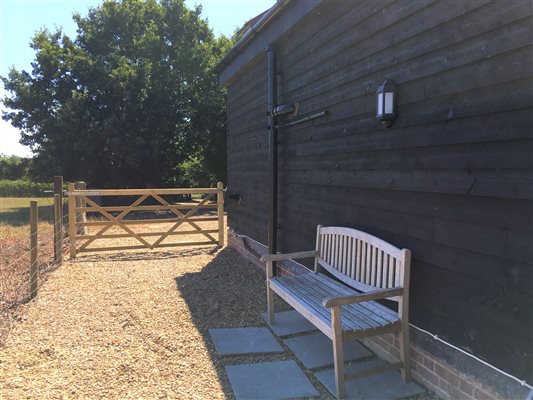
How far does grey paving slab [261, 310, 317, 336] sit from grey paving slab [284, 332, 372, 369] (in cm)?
15

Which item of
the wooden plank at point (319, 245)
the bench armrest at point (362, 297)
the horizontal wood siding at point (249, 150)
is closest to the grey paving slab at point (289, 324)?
the wooden plank at point (319, 245)

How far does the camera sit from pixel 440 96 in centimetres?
259

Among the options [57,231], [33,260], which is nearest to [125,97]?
[57,231]

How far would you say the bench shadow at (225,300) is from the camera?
3352 mm

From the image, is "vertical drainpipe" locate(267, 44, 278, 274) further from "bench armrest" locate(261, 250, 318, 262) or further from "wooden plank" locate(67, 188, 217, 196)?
"wooden plank" locate(67, 188, 217, 196)

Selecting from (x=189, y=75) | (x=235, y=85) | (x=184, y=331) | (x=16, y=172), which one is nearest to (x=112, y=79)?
(x=189, y=75)

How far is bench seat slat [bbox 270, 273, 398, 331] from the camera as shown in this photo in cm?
281

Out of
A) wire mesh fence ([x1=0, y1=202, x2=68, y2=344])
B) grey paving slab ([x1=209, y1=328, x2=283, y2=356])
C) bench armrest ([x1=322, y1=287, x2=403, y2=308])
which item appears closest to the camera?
bench armrest ([x1=322, y1=287, x2=403, y2=308])

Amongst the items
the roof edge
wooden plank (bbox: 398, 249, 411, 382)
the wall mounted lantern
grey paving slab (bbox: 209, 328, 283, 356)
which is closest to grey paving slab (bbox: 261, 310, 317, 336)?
grey paving slab (bbox: 209, 328, 283, 356)

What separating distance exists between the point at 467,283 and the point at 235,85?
5.98 meters

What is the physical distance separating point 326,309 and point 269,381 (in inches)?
26.0

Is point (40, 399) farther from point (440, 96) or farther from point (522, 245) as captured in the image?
point (440, 96)

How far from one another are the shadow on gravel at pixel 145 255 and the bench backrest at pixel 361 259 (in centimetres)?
421

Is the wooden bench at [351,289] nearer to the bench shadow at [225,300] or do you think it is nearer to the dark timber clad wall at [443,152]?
the dark timber clad wall at [443,152]
